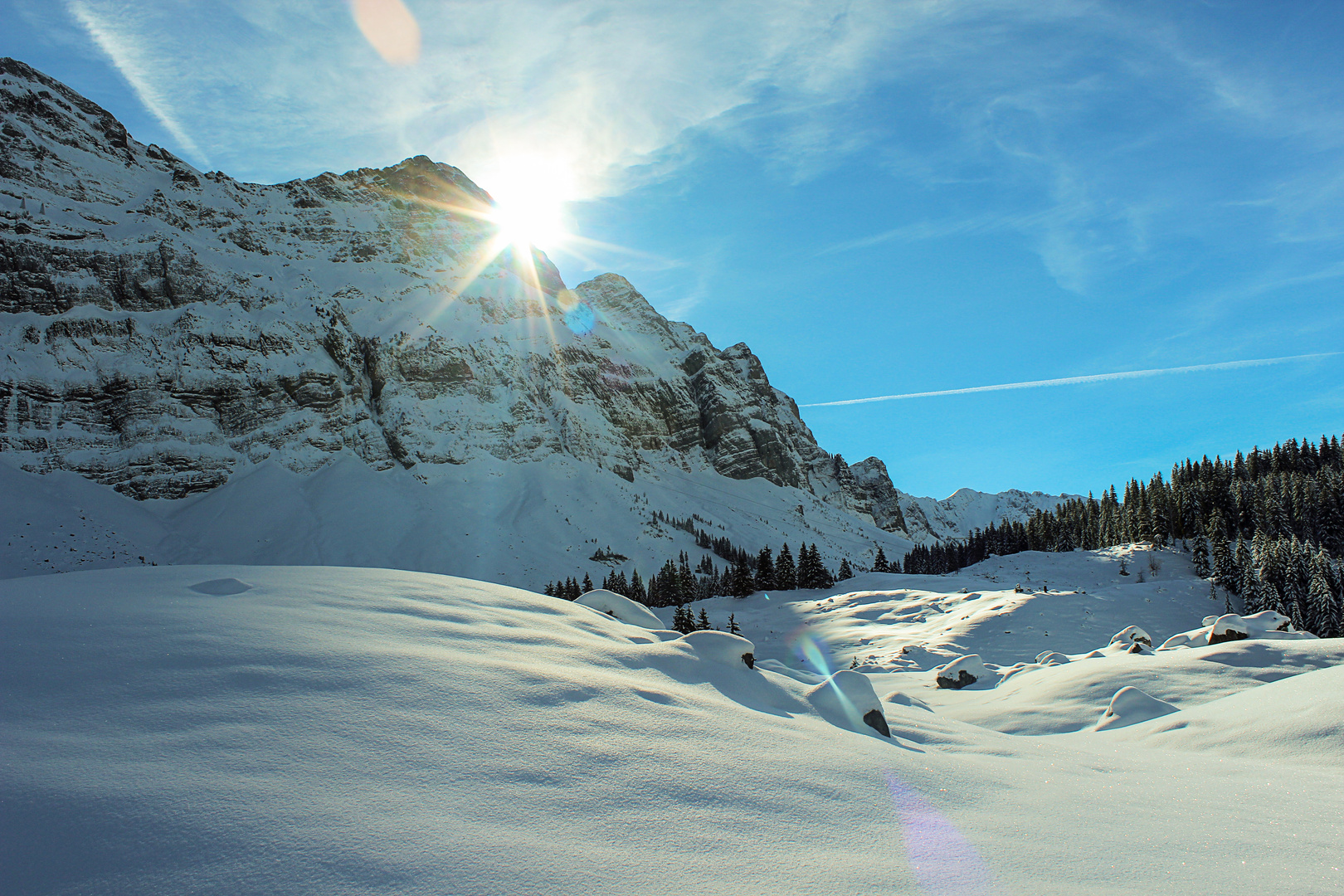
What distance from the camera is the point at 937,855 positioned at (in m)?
4.24

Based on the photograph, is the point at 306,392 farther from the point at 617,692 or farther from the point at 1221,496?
the point at 1221,496

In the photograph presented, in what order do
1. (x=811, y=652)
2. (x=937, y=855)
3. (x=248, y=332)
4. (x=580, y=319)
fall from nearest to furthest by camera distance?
(x=937, y=855) → (x=811, y=652) → (x=248, y=332) → (x=580, y=319)

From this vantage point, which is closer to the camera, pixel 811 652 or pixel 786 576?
pixel 811 652

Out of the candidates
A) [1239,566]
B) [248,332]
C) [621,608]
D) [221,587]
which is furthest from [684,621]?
[248,332]

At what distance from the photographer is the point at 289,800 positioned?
3.44 meters

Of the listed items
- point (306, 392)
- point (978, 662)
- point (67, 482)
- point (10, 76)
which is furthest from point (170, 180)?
point (978, 662)

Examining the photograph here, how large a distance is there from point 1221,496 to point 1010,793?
309 ft

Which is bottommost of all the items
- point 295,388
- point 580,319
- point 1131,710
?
point 1131,710

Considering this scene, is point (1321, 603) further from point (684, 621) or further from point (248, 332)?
point (248, 332)

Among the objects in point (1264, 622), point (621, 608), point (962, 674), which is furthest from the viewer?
point (1264, 622)

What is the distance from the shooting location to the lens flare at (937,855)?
12.7 ft

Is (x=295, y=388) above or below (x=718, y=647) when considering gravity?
above

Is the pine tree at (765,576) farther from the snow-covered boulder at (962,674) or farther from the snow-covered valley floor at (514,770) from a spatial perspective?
the snow-covered valley floor at (514,770)

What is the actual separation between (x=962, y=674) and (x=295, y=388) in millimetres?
117503
